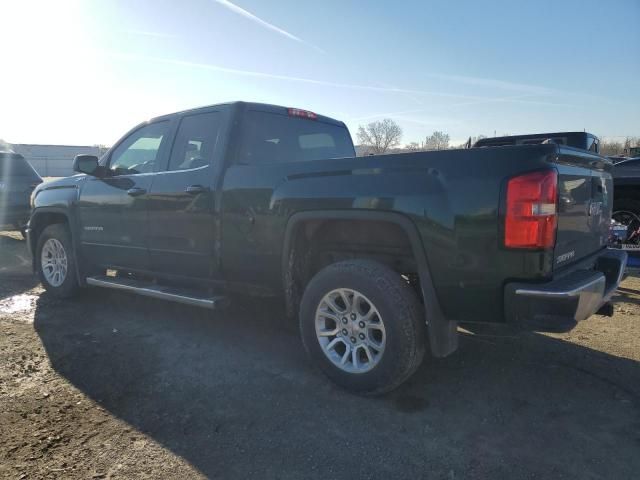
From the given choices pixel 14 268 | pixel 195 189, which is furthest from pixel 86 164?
pixel 14 268

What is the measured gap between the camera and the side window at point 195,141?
418 centimetres

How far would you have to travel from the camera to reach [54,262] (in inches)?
227

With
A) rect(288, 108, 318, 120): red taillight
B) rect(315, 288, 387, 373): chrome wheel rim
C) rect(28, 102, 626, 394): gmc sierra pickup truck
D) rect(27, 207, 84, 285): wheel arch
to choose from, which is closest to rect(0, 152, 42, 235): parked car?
rect(27, 207, 84, 285): wheel arch

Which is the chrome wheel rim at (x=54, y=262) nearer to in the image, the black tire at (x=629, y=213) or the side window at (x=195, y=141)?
the side window at (x=195, y=141)

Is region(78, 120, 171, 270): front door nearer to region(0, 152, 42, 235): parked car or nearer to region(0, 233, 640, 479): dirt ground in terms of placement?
region(0, 233, 640, 479): dirt ground

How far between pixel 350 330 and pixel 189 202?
1.84m

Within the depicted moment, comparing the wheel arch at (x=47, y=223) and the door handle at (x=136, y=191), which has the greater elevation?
the door handle at (x=136, y=191)

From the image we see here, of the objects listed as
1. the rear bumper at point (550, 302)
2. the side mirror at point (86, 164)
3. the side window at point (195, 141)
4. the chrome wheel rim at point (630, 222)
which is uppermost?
the side window at point (195, 141)

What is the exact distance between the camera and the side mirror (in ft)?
16.0

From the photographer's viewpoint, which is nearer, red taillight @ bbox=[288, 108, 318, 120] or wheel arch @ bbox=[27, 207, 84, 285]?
red taillight @ bbox=[288, 108, 318, 120]

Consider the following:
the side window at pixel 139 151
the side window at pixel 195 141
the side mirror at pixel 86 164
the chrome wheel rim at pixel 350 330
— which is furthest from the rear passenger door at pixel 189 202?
the chrome wheel rim at pixel 350 330

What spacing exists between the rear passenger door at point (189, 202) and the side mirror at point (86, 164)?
97cm

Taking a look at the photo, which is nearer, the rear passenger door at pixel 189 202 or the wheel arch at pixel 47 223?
the rear passenger door at pixel 189 202

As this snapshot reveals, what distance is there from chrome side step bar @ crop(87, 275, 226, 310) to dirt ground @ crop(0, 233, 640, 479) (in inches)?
16.4
